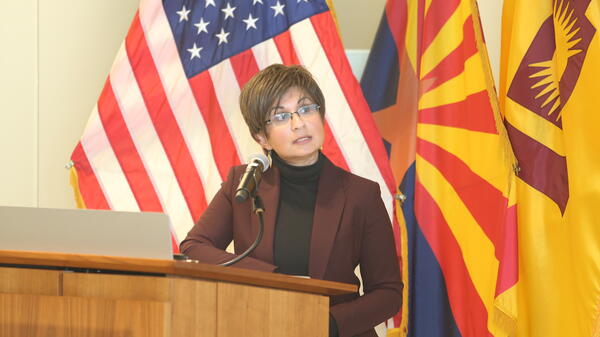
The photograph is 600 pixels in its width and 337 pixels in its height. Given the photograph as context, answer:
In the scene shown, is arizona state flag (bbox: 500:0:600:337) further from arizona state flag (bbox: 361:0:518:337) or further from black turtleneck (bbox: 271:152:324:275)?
black turtleneck (bbox: 271:152:324:275)

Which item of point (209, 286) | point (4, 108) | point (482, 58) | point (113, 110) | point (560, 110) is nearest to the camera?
point (209, 286)

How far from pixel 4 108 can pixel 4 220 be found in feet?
7.51

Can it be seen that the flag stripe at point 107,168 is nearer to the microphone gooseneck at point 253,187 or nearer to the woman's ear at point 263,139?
the woman's ear at point 263,139

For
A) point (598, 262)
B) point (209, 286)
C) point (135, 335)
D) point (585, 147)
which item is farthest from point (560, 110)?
point (135, 335)

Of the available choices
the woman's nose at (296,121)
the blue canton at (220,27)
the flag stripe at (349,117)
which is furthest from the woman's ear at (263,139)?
the blue canton at (220,27)

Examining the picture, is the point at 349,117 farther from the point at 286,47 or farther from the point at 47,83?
the point at 47,83

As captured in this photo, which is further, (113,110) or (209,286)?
(113,110)

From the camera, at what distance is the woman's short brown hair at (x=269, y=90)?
222cm

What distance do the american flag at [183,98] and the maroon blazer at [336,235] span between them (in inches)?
29.1

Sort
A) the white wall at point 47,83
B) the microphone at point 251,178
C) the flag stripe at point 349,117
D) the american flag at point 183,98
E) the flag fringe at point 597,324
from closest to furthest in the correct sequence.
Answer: the microphone at point 251,178 → the flag fringe at point 597,324 → the flag stripe at point 349,117 → the american flag at point 183,98 → the white wall at point 47,83

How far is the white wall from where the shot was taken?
3461 mm

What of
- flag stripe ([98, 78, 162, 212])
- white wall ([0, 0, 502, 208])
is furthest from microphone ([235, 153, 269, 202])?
white wall ([0, 0, 502, 208])

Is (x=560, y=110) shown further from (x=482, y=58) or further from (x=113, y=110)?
(x=113, y=110)

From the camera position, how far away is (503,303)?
7.96ft
